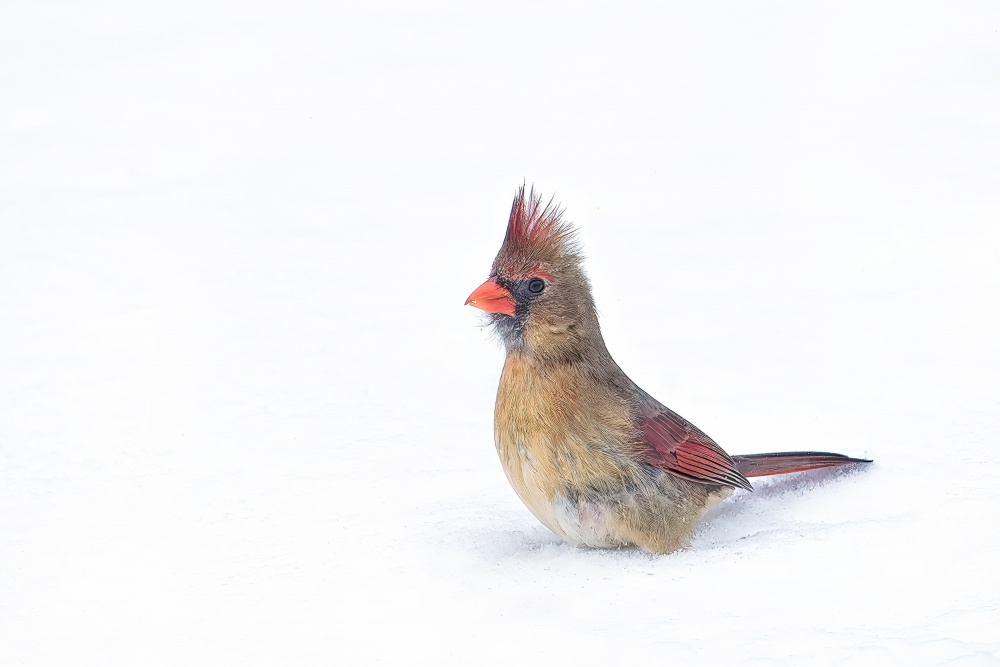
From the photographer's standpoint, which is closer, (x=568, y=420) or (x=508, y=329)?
(x=568, y=420)

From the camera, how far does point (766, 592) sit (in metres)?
2.91

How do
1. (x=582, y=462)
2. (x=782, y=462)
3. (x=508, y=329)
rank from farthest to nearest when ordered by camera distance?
1. (x=782, y=462)
2. (x=508, y=329)
3. (x=582, y=462)

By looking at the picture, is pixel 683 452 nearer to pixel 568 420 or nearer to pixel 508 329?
pixel 568 420

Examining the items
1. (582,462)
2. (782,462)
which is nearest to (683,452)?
(582,462)

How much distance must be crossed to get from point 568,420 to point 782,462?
93cm

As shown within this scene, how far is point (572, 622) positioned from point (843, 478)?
1385 mm

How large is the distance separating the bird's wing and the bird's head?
34 cm

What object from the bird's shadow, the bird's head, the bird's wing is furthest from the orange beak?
the bird's shadow

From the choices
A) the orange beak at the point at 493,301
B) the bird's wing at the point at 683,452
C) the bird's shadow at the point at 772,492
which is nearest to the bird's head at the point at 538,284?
the orange beak at the point at 493,301

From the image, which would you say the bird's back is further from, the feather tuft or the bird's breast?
the feather tuft

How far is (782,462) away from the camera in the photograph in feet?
12.4

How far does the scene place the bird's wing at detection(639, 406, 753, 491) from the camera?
3.38 m

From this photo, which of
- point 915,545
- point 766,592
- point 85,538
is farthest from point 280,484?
point 915,545

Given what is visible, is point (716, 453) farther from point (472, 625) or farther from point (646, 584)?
point (472, 625)
